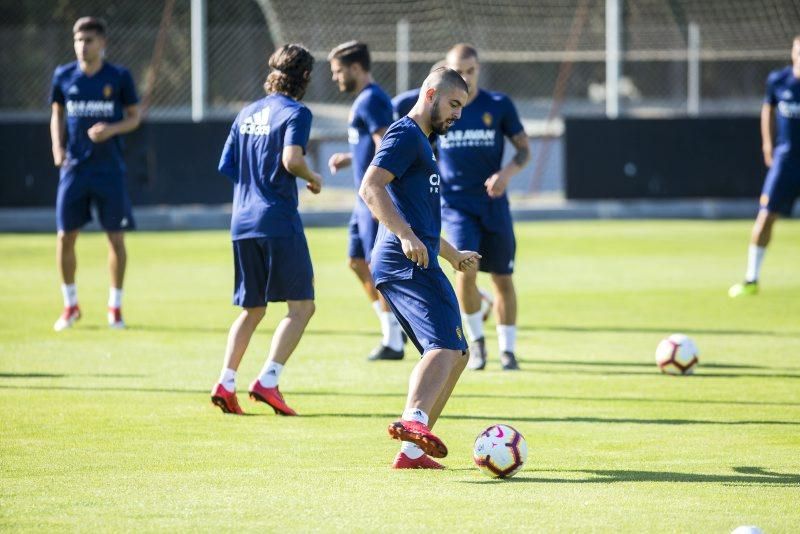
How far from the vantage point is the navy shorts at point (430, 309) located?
261 inches

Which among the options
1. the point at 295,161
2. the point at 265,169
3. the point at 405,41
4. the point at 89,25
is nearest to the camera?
the point at 295,161

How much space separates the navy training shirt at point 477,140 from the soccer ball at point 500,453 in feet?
12.0

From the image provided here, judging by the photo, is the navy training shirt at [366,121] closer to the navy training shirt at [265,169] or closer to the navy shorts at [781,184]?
the navy training shirt at [265,169]

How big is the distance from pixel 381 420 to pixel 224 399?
0.94 metres

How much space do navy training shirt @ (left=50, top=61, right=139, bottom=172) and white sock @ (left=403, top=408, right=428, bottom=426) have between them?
6297mm

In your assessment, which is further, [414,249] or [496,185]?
[496,185]

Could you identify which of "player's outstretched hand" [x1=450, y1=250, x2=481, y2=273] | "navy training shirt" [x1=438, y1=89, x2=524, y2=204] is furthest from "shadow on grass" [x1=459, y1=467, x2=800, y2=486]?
"navy training shirt" [x1=438, y1=89, x2=524, y2=204]

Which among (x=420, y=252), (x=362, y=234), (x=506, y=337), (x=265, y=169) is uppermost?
(x=265, y=169)

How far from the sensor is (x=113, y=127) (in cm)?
1181

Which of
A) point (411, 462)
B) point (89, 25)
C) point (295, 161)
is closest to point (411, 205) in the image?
point (411, 462)

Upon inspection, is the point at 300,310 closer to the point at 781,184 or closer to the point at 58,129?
the point at 58,129

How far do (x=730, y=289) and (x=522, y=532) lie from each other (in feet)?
30.6

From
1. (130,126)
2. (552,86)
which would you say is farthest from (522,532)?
(552,86)

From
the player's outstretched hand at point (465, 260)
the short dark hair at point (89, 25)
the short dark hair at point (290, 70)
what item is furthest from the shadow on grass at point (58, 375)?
the player's outstretched hand at point (465, 260)
